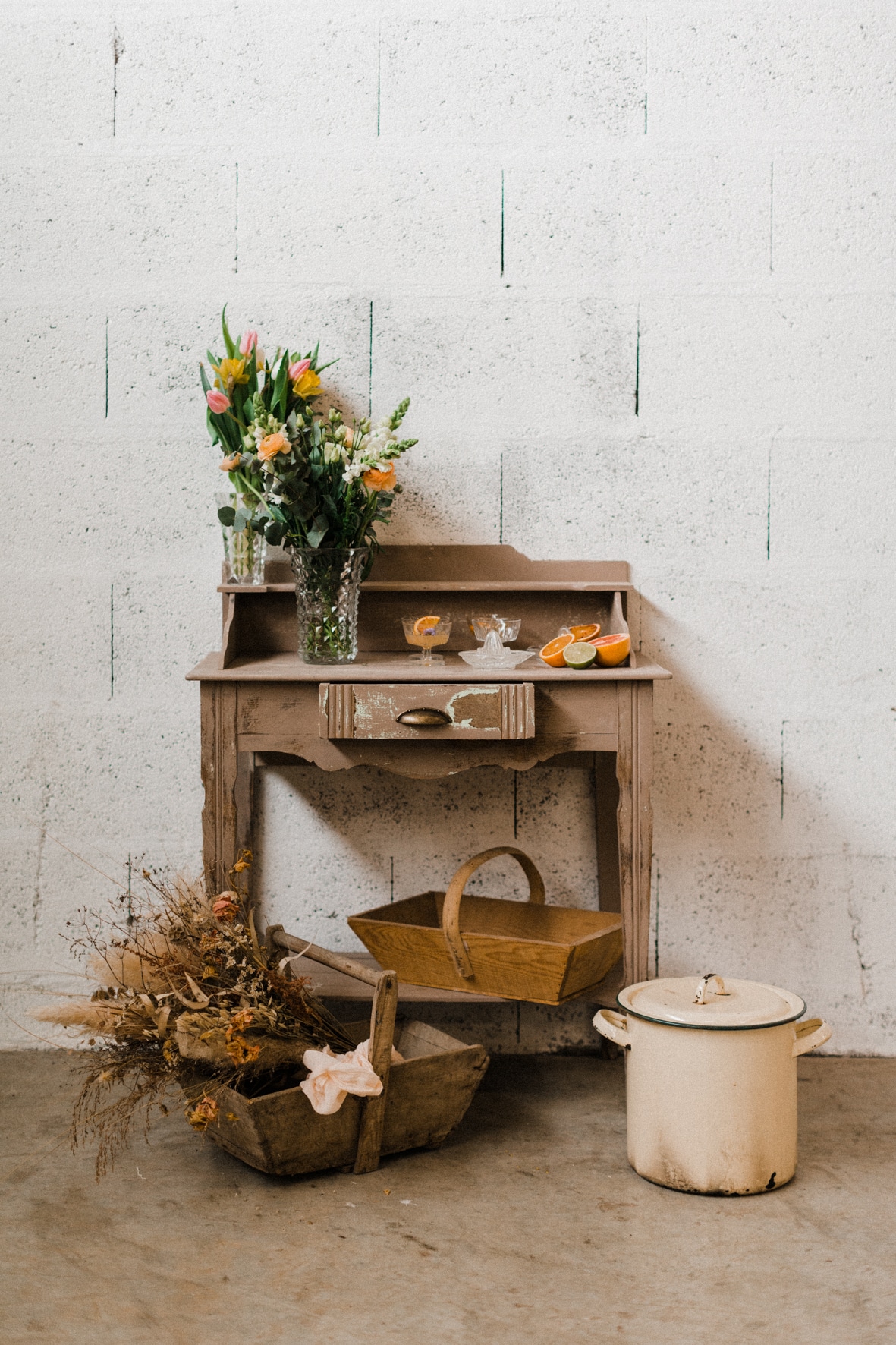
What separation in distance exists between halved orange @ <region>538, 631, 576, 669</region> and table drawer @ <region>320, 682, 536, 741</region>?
142 millimetres

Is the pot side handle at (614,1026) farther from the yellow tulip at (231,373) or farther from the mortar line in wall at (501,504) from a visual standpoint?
the yellow tulip at (231,373)

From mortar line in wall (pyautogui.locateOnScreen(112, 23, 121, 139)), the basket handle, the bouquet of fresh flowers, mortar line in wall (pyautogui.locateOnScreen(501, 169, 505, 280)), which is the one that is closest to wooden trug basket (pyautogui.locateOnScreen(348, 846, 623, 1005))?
the basket handle

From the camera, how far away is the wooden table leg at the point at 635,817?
7.58 feet

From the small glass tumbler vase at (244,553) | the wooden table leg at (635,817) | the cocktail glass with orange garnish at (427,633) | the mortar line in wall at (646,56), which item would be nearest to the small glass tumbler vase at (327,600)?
the cocktail glass with orange garnish at (427,633)

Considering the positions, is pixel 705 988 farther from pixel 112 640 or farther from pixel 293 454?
pixel 112 640

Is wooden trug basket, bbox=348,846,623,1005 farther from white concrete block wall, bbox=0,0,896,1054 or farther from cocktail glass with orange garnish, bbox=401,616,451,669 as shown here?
cocktail glass with orange garnish, bbox=401,616,451,669

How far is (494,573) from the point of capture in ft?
9.16

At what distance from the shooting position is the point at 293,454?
2.36 m

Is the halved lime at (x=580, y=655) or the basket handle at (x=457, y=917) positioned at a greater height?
the halved lime at (x=580, y=655)

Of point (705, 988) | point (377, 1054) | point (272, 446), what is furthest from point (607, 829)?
point (272, 446)

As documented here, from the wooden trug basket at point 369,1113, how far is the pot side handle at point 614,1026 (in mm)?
235

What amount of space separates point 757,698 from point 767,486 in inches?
20.8

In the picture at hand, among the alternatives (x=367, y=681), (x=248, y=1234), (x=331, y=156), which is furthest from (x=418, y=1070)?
(x=331, y=156)

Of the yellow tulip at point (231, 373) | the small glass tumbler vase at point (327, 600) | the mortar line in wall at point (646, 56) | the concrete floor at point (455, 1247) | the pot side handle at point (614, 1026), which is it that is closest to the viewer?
the concrete floor at point (455, 1247)
